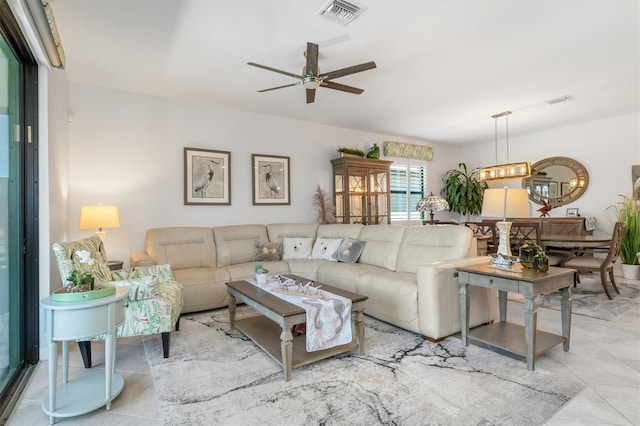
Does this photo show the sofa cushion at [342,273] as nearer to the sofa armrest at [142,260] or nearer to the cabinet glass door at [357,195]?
the cabinet glass door at [357,195]

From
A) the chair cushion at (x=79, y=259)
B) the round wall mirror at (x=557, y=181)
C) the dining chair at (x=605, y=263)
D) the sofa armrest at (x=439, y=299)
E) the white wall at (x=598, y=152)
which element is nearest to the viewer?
the chair cushion at (x=79, y=259)

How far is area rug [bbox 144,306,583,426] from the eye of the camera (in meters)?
1.84

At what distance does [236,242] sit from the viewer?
15.1 feet

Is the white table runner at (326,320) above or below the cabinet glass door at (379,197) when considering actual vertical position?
below

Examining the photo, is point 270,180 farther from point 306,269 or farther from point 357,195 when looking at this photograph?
point 306,269

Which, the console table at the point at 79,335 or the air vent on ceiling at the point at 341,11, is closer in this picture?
the console table at the point at 79,335

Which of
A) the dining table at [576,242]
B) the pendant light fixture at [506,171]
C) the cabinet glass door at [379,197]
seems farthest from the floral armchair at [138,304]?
the pendant light fixture at [506,171]

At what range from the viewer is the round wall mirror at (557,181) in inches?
239

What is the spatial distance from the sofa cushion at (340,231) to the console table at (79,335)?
3.12 meters

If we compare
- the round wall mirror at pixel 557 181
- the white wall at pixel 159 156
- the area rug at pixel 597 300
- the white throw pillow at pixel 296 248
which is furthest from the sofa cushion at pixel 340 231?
the round wall mirror at pixel 557 181

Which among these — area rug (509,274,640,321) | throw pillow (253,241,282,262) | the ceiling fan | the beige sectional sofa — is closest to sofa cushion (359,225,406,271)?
the beige sectional sofa

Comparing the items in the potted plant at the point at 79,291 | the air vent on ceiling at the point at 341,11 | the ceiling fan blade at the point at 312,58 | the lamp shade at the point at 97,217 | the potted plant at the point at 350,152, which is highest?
the air vent on ceiling at the point at 341,11

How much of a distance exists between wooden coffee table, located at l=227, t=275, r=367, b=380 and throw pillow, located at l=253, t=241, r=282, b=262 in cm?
Result: 137

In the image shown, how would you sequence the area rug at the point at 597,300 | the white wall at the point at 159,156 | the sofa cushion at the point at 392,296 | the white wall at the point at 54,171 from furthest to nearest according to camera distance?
the white wall at the point at 159,156 → the area rug at the point at 597,300 → the sofa cushion at the point at 392,296 → the white wall at the point at 54,171
